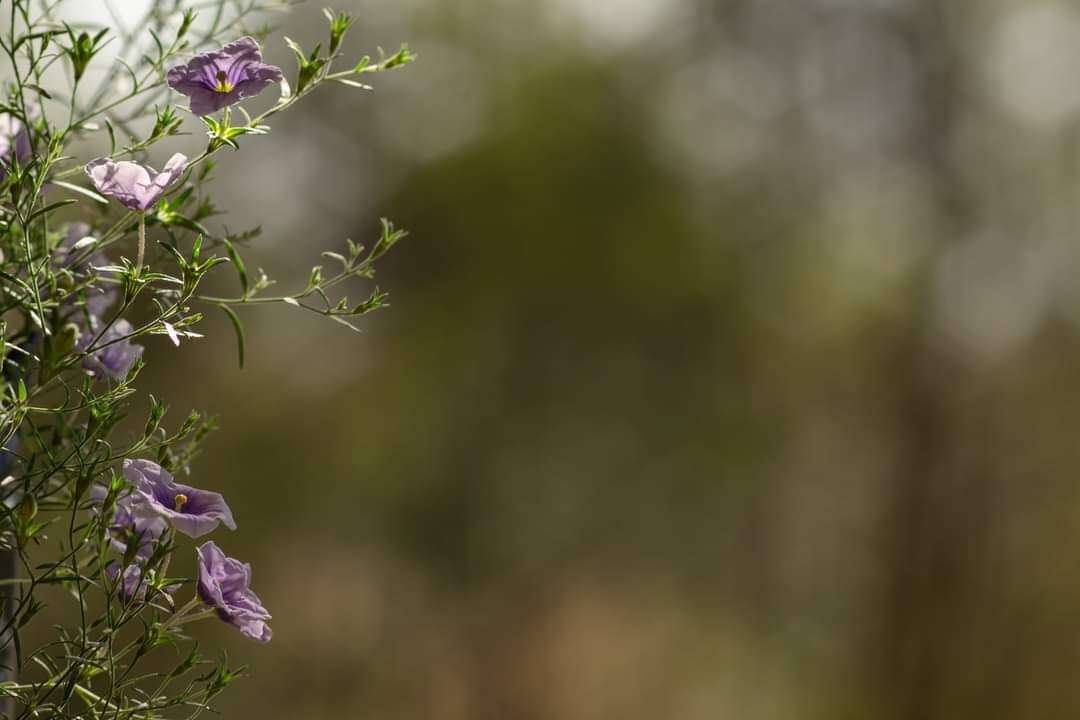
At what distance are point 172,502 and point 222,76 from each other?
0.91 feet

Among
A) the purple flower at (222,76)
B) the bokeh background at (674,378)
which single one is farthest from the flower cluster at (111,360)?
the bokeh background at (674,378)

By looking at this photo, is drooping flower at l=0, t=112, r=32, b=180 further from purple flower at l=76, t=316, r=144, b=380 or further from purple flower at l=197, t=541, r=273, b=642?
purple flower at l=197, t=541, r=273, b=642

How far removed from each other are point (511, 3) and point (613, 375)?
6.39ft

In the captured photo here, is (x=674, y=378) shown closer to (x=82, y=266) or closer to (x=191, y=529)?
(x=82, y=266)

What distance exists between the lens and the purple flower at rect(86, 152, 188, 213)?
707 millimetres

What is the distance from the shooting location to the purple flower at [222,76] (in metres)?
0.72

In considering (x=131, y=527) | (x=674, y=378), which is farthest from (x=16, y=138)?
(x=674, y=378)

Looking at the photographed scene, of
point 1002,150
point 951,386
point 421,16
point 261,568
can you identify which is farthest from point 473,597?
point 1002,150

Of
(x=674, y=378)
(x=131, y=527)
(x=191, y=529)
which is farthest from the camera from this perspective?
(x=674, y=378)

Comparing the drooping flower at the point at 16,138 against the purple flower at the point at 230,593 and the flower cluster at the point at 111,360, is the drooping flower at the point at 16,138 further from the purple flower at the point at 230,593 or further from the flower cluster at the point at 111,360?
the purple flower at the point at 230,593

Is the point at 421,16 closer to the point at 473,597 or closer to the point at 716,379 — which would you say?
the point at 716,379

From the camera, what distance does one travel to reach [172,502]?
704mm

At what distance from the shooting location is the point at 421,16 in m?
5.46

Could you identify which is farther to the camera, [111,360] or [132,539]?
[111,360]
